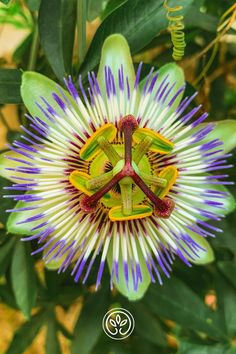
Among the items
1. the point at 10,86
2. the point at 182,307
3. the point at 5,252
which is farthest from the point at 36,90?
the point at 182,307

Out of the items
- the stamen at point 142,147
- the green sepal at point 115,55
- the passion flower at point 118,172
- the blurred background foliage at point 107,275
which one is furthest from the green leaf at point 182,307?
the green sepal at point 115,55

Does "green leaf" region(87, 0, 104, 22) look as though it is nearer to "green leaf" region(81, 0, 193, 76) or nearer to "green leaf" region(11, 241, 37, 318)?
"green leaf" region(81, 0, 193, 76)

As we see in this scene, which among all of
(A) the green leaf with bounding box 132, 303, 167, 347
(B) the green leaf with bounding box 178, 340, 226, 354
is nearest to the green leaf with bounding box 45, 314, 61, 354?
(A) the green leaf with bounding box 132, 303, 167, 347

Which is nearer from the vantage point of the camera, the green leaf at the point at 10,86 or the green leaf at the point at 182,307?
the green leaf at the point at 10,86

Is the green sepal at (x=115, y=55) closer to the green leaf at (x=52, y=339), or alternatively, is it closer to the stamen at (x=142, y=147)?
the stamen at (x=142, y=147)

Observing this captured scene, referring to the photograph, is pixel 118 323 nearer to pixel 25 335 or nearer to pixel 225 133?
pixel 25 335

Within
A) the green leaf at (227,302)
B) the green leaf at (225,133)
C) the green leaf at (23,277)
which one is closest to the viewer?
the green leaf at (225,133)
